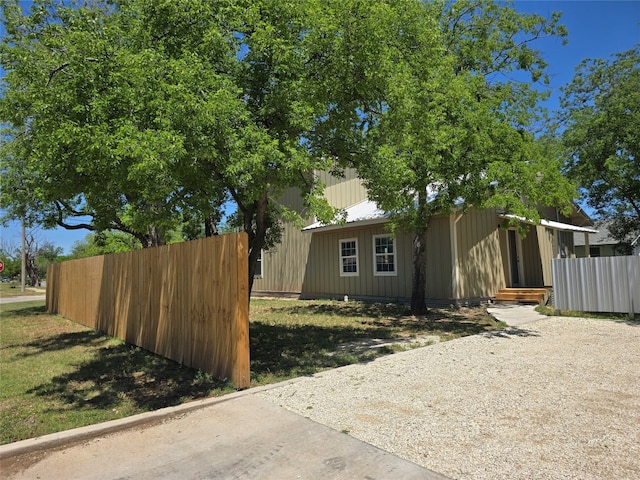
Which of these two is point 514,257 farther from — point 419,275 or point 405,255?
point 419,275

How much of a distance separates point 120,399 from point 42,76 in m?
4.54

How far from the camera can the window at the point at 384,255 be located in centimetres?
1588

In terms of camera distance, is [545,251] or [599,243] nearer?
[545,251]

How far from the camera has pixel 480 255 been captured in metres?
15.2

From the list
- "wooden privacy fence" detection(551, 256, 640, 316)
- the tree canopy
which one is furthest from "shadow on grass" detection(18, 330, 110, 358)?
"wooden privacy fence" detection(551, 256, 640, 316)

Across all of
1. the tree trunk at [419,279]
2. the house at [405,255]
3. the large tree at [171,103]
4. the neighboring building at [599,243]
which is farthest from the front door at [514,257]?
the neighboring building at [599,243]

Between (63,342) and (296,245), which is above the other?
(296,245)

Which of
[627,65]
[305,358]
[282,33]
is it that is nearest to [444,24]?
[282,33]

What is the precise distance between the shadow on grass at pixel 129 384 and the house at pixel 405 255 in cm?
935

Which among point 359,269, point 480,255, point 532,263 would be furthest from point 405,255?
point 532,263

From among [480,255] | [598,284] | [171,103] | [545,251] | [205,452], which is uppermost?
[171,103]

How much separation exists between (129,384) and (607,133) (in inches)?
903

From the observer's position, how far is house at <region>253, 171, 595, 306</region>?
1452cm

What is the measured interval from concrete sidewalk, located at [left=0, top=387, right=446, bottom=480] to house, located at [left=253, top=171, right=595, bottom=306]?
34.9 feet
